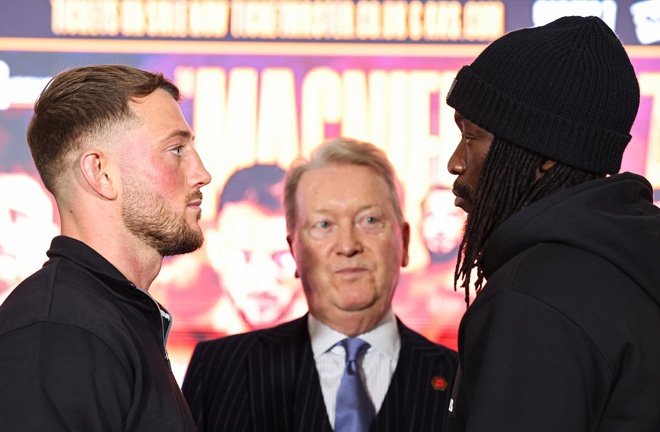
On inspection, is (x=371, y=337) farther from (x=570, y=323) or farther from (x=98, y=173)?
(x=570, y=323)

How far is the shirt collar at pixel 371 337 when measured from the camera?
104 inches

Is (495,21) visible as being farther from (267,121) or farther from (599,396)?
(599,396)

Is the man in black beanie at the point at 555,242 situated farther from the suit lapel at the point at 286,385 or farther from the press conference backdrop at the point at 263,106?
the press conference backdrop at the point at 263,106

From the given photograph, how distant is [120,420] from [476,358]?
1.88 feet

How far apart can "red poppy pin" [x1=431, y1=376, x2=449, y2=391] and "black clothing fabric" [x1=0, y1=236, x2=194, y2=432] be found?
987 millimetres

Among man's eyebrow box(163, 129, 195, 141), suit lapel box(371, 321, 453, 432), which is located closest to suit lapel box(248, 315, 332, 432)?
suit lapel box(371, 321, 453, 432)

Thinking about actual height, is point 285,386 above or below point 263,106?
below

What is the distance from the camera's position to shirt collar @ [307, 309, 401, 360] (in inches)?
104

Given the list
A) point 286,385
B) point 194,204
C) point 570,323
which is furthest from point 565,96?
point 286,385

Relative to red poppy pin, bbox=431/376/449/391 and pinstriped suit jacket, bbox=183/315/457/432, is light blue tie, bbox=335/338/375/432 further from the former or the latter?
red poppy pin, bbox=431/376/449/391

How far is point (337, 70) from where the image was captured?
351 centimetres

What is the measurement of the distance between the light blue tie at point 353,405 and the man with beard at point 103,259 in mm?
756

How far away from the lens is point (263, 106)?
3504 millimetres

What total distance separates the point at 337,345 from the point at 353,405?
21 cm
